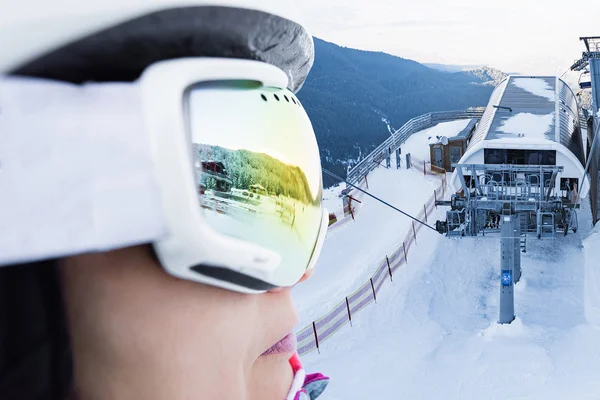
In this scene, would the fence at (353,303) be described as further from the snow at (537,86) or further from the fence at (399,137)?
the fence at (399,137)

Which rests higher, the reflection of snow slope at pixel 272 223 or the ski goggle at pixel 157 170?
the ski goggle at pixel 157 170

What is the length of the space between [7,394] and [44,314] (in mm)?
102

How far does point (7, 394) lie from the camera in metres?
0.73

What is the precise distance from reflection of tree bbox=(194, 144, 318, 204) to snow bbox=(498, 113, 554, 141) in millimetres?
10535

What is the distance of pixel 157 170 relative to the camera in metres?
0.72

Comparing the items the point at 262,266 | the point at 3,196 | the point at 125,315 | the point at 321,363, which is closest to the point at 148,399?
the point at 125,315

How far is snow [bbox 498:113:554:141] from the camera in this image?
11.0m

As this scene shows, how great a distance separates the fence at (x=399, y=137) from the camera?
1791 cm

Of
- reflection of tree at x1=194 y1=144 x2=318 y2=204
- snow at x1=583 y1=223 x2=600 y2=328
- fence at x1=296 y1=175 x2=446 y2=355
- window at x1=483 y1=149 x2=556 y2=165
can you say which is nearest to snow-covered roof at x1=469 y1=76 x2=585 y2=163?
window at x1=483 y1=149 x2=556 y2=165

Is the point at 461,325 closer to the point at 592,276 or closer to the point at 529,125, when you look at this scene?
the point at 592,276

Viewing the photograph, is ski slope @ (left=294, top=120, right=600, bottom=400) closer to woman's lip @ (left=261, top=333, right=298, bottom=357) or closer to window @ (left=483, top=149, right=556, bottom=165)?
window @ (left=483, top=149, right=556, bottom=165)

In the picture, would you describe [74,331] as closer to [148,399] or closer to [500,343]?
[148,399]

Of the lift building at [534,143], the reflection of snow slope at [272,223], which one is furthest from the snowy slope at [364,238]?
the reflection of snow slope at [272,223]

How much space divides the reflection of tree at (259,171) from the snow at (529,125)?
10.5 meters
